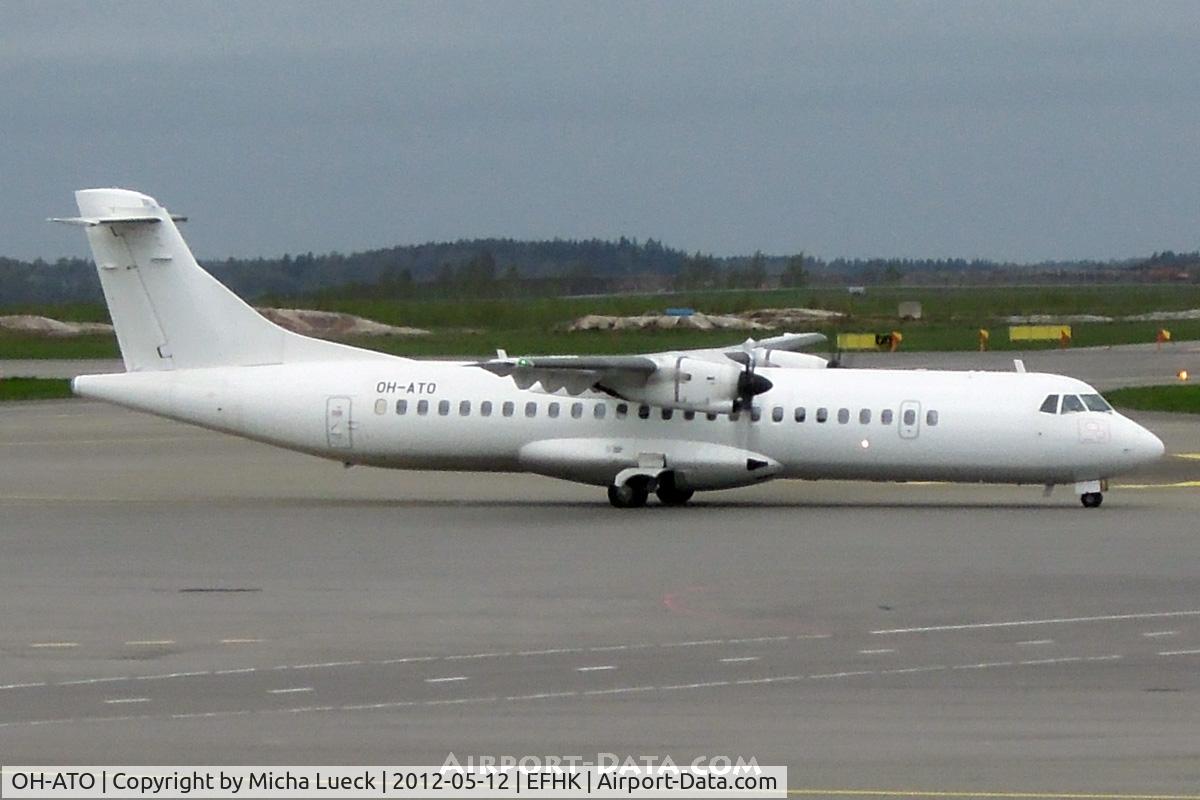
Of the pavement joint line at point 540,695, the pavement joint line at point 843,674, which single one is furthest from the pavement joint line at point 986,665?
the pavement joint line at point 540,695

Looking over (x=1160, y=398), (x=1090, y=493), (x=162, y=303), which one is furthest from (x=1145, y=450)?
(x=1160, y=398)

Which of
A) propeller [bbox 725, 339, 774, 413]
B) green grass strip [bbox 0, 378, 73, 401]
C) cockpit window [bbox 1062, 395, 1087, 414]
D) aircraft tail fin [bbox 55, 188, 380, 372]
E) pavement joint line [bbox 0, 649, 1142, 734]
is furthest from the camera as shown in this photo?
green grass strip [bbox 0, 378, 73, 401]

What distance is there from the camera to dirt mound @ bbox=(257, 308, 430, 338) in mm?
80312

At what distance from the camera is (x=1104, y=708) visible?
1353 cm

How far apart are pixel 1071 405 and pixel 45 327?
239 feet

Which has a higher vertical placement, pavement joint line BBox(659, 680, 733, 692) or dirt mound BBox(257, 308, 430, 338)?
dirt mound BBox(257, 308, 430, 338)

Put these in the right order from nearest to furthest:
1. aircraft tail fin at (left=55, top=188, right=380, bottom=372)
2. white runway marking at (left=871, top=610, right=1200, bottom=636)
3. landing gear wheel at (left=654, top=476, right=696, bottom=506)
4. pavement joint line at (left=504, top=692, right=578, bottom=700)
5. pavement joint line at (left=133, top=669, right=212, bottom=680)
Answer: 1. pavement joint line at (left=504, top=692, right=578, bottom=700)
2. pavement joint line at (left=133, top=669, right=212, bottom=680)
3. white runway marking at (left=871, top=610, right=1200, bottom=636)
4. landing gear wheel at (left=654, top=476, right=696, bottom=506)
5. aircraft tail fin at (left=55, top=188, right=380, bottom=372)

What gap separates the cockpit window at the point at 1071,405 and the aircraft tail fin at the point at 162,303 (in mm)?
11002

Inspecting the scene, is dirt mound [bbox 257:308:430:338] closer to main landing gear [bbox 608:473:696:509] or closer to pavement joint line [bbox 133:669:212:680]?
main landing gear [bbox 608:473:696:509]

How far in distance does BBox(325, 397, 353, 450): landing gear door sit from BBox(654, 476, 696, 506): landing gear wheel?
16.1 feet

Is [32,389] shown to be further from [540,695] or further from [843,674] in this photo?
[843,674]

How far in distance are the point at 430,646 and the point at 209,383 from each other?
14061mm

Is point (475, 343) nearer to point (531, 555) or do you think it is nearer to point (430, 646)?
point (531, 555)

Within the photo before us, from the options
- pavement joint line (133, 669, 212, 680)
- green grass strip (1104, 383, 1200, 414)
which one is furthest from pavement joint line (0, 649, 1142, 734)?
green grass strip (1104, 383, 1200, 414)
